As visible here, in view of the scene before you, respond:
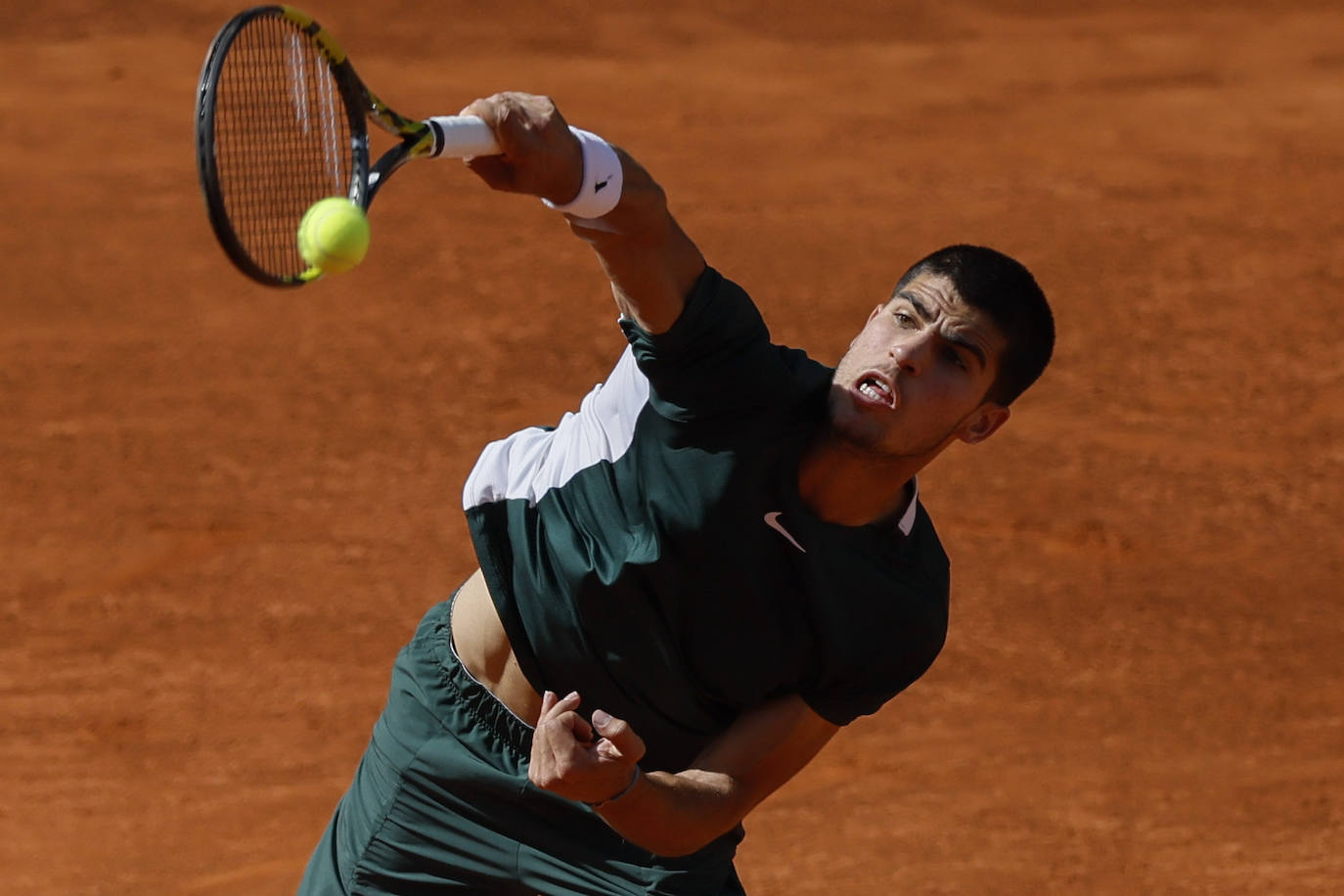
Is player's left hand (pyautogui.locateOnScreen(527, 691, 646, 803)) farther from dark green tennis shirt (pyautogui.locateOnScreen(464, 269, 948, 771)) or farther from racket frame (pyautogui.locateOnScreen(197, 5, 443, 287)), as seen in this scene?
racket frame (pyautogui.locateOnScreen(197, 5, 443, 287))

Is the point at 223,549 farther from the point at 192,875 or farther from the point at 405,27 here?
the point at 405,27

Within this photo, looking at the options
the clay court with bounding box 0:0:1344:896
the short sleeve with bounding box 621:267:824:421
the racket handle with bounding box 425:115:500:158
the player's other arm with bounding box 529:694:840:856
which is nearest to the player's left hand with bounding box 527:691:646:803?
the player's other arm with bounding box 529:694:840:856

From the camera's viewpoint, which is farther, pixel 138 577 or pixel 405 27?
pixel 405 27

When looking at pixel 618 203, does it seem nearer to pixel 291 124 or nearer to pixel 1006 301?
pixel 1006 301

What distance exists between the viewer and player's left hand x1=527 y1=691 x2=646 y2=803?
3113mm

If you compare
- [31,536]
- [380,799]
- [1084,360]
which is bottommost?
[31,536]

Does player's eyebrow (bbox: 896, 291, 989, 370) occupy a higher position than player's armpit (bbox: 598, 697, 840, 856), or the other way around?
player's eyebrow (bbox: 896, 291, 989, 370)

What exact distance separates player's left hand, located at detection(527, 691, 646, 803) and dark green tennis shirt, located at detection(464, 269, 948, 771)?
1.49ft

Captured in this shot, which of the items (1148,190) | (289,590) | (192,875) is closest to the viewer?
(192,875)

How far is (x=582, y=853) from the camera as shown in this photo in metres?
3.90

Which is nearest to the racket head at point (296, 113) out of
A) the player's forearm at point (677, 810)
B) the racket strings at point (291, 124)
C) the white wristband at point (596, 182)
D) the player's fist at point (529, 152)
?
the racket strings at point (291, 124)

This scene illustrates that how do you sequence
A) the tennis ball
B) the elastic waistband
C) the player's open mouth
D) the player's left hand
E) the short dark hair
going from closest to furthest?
1. the tennis ball
2. the player's left hand
3. the player's open mouth
4. the short dark hair
5. the elastic waistband

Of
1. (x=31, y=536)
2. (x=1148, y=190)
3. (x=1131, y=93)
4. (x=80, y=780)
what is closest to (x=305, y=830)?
(x=80, y=780)

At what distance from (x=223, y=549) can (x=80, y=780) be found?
3.83ft
